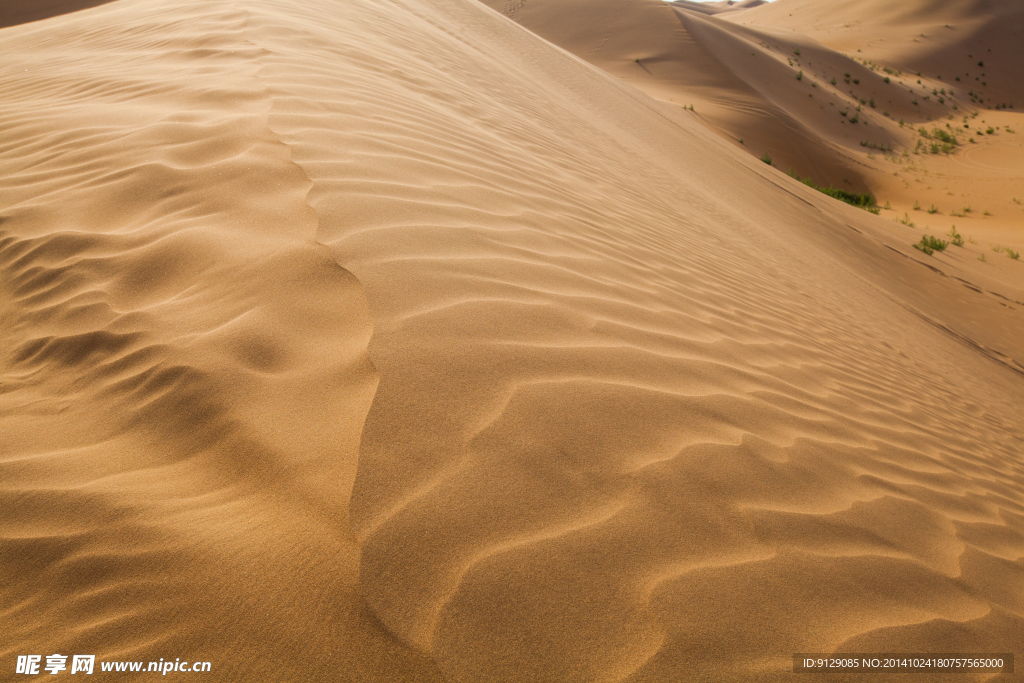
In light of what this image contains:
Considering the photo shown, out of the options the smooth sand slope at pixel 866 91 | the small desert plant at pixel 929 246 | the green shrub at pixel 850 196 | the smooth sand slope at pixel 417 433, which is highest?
the smooth sand slope at pixel 866 91

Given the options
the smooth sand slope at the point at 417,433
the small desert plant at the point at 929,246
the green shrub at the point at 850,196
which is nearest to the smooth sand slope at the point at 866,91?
the green shrub at the point at 850,196

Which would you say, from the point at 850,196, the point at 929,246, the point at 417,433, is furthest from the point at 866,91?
the point at 417,433

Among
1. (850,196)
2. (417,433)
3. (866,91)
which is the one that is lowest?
(417,433)

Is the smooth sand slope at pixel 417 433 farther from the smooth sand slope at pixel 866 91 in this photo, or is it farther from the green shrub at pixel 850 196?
the green shrub at pixel 850 196

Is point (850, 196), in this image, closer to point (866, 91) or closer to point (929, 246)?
point (929, 246)

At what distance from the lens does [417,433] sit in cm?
143

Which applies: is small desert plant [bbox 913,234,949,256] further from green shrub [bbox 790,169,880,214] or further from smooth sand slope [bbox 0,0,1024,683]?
smooth sand slope [bbox 0,0,1024,683]

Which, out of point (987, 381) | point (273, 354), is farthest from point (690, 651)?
point (987, 381)

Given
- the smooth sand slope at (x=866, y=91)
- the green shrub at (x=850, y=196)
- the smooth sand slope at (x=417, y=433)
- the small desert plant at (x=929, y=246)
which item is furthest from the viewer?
the smooth sand slope at (x=866, y=91)

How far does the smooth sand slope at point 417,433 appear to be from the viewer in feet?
3.72

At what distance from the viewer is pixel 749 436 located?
6.08 feet

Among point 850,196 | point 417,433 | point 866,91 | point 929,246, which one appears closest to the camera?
point 417,433

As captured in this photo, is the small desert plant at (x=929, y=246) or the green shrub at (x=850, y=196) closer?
the small desert plant at (x=929, y=246)

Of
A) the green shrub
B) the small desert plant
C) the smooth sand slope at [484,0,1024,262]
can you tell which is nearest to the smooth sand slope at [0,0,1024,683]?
the small desert plant
